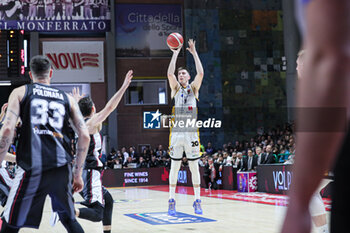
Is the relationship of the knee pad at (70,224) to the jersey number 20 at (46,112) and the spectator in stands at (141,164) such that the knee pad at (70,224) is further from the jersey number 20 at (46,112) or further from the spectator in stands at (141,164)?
the spectator in stands at (141,164)

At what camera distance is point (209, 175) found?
1680 cm

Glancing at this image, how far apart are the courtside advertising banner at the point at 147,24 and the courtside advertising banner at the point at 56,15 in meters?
2.28

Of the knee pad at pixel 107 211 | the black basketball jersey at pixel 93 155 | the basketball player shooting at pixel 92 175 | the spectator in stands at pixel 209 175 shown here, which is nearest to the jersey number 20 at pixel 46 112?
the basketball player shooting at pixel 92 175

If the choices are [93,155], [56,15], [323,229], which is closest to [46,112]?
[93,155]

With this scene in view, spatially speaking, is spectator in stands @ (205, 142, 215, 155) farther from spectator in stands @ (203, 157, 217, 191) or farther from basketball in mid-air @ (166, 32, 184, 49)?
basketball in mid-air @ (166, 32, 184, 49)

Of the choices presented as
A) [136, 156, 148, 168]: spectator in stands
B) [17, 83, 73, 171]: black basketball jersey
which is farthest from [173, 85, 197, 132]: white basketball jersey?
[136, 156, 148, 168]: spectator in stands

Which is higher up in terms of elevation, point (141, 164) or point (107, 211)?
point (107, 211)

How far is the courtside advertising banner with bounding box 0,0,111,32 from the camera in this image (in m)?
22.8

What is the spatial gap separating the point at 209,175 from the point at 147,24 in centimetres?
1243

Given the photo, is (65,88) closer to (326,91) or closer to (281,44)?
(281,44)

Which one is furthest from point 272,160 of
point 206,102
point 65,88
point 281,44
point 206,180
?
point 65,88

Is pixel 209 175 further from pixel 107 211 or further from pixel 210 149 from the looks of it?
pixel 107 211

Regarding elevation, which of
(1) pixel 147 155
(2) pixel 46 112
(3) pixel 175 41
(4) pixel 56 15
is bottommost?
(1) pixel 147 155

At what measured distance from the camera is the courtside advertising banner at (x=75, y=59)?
26.0 metres
